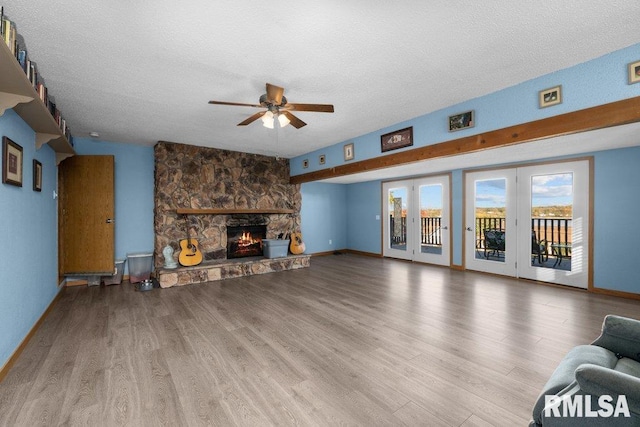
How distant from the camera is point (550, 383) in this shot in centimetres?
137

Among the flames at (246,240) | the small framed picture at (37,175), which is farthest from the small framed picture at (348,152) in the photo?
the small framed picture at (37,175)

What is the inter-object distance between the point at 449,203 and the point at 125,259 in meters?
6.59

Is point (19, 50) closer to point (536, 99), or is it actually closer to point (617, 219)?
point (536, 99)

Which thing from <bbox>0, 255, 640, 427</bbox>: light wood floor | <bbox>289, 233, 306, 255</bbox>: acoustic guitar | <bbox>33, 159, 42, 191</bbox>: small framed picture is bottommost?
<bbox>0, 255, 640, 427</bbox>: light wood floor

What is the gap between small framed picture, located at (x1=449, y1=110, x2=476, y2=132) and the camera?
11.0 ft

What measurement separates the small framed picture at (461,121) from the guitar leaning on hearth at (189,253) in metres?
4.78

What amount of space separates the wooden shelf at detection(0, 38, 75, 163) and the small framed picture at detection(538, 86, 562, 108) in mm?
4159

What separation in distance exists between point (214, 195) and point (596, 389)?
19.1ft

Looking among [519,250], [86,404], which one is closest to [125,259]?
[86,404]

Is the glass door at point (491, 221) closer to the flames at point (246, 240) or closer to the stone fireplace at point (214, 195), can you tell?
the stone fireplace at point (214, 195)

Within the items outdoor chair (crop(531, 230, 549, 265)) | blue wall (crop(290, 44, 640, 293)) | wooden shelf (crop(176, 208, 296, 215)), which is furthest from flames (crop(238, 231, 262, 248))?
outdoor chair (crop(531, 230, 549, 265))

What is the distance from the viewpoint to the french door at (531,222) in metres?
4.46

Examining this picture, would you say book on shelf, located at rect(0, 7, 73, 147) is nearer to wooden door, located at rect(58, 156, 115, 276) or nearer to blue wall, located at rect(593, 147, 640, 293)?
wooden door, located at rect(58, 156, 115, 276)

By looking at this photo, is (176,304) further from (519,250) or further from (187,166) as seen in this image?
(519,250)
